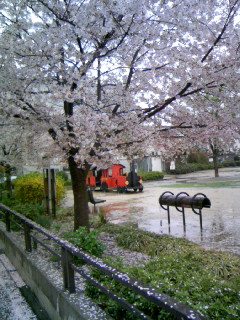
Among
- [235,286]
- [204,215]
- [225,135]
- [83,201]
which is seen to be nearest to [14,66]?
[83,201]

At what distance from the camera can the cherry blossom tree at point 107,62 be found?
19.3 ft

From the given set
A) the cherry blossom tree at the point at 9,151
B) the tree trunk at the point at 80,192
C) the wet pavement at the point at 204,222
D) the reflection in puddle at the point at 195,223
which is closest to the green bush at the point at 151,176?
the wet pavement at the point at 204,222

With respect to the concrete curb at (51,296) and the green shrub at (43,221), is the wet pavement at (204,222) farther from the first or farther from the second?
the concrete curb at (51,296)

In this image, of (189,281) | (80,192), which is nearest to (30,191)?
(80,192)

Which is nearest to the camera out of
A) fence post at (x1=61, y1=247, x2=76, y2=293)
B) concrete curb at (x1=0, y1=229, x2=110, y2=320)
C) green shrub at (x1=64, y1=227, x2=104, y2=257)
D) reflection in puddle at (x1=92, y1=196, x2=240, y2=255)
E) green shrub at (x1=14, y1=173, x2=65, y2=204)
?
concrete curb at (x1=0, y1=229, x2=110, y2=320)

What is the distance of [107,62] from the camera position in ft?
22.6

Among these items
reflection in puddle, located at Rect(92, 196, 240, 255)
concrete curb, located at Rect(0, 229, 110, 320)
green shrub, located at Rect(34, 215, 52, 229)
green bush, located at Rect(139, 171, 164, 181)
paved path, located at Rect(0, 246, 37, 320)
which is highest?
green bush, located at Rect(139, 171, 164, 181)

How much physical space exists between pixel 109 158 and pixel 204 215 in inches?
215

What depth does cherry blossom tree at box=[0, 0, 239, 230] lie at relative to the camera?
587cm

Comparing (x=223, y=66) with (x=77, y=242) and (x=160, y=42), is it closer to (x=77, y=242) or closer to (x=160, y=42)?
(x=160, y=42)

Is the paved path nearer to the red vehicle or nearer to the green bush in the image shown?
the red vehicle

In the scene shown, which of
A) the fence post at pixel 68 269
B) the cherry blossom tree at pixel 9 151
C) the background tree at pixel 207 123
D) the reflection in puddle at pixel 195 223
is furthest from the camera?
the cherry blossom tree at pixel 9 151

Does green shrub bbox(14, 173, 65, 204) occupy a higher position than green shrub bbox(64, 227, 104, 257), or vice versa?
green shrub bbox(14, 173, 65, 204)

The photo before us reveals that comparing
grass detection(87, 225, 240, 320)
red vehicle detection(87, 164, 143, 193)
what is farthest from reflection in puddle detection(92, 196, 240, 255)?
red vehicle detection(87, 164, 143, 193)
